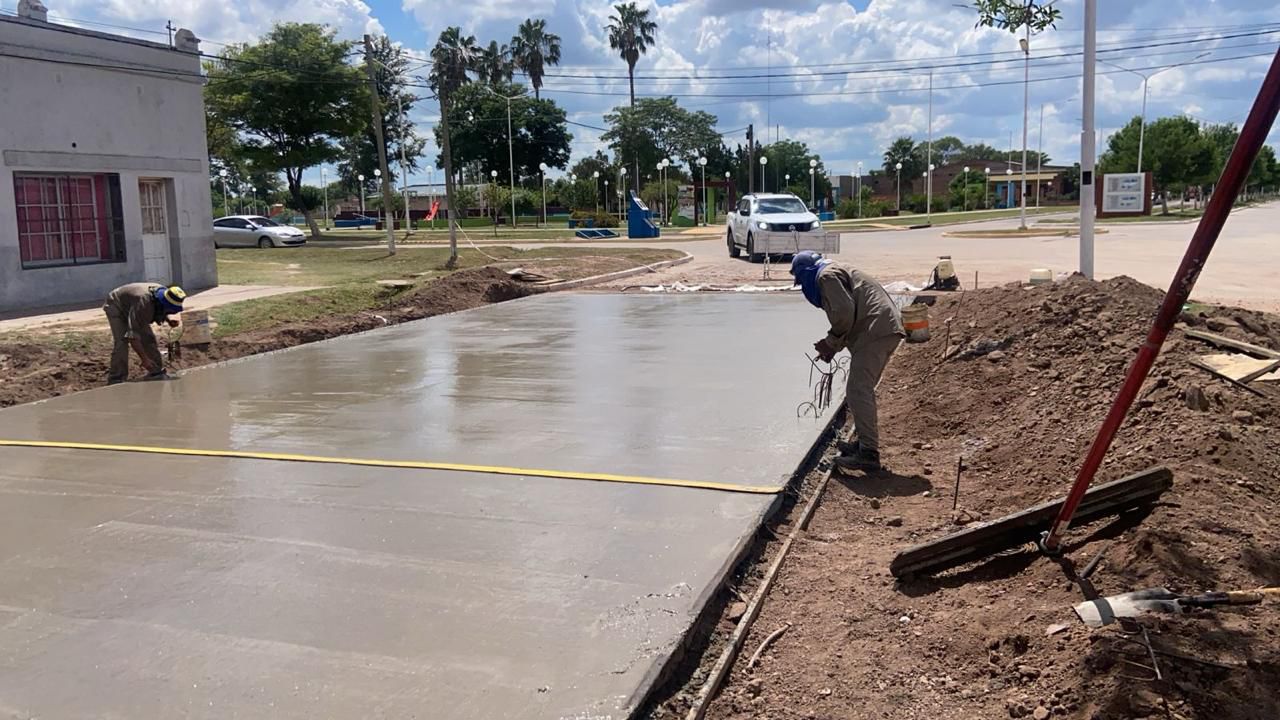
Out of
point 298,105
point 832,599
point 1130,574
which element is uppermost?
point 298,105

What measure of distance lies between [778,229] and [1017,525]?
65.9 feet

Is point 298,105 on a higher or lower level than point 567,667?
higher

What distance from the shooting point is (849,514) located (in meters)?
5.56

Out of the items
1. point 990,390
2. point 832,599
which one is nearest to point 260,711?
point 832,599

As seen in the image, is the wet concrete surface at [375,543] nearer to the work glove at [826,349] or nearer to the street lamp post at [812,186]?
the work glove at [826,349]

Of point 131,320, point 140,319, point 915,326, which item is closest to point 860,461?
point 915,326

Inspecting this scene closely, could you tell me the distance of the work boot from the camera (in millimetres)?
6328

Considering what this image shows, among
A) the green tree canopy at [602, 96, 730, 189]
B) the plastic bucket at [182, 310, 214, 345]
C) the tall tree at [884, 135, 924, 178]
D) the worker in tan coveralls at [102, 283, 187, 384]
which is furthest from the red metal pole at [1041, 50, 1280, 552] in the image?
the tall tree at [884, 135, 924, 178]

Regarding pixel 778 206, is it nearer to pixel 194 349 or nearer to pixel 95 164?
pixel 95 164

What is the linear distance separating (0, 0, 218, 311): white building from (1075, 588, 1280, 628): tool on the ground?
→ 1690 cm

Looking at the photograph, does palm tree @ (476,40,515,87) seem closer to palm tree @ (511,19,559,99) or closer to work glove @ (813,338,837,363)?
palm tree @ (511,19,559,99)

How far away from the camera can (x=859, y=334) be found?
648cm

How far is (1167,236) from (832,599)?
32312mm

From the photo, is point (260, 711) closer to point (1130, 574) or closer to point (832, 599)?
point (832, 599)
